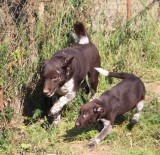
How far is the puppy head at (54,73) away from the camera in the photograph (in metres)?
6.04

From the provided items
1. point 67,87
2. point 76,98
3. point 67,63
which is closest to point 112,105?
point 67,87

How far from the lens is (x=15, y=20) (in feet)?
22.1

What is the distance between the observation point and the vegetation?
5.85 m

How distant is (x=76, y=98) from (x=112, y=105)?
3.23 ft

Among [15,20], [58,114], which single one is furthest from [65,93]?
[15,20]

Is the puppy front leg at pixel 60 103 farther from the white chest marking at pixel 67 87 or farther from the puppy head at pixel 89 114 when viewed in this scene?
the puppy head at pixel 89 114

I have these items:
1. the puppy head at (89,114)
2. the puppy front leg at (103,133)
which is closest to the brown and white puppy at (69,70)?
the puppy head at (89,114)

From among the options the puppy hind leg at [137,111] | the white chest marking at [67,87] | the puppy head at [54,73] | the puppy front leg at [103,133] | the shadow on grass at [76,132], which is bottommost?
the shadow on grass at [76,132]

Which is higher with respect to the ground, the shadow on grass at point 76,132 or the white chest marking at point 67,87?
the white chest marking at point 67,87

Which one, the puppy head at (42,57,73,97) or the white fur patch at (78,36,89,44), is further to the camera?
the white fur patch at (78,36,89,44)

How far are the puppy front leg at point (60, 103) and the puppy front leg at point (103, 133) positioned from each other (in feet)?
2.21

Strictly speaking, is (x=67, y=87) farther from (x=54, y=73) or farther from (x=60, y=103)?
(x=54, y=73)

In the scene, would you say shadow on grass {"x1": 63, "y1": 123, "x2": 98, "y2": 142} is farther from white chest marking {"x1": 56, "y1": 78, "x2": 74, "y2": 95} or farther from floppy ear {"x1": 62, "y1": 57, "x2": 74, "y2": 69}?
floppy ear {"x1": 62, "y1": 57, "x2": 74, "y2": 69}

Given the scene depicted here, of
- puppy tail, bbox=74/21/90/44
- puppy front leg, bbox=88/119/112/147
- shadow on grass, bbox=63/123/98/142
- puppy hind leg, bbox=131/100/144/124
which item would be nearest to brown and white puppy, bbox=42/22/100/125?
puppy tail, bbox=74/21/90/44
